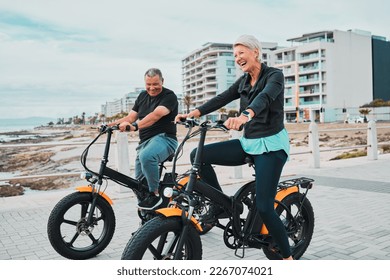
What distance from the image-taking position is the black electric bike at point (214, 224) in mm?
2561

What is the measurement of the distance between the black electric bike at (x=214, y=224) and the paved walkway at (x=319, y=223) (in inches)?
17.7

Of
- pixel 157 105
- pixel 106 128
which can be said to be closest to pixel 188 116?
pixel 106 128

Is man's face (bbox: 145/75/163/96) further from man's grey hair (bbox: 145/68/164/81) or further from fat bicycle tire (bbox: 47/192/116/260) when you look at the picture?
fat bicycle tire (bbox: 47/192/116/260)

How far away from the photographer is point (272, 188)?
9.72ft

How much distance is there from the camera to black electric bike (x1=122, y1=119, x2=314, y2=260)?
2561 millimetres

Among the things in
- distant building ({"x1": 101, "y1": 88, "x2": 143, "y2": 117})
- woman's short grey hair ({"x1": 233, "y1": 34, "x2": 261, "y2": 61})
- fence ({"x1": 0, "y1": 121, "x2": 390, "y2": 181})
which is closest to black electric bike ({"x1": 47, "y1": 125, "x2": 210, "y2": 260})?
woman's short grey hair ({"x1": 233, "y1": 34, "x2": 261, "y2": 61})

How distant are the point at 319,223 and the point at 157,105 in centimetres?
239

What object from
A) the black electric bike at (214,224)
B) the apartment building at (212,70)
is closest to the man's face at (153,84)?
the black electric bike at (214,224)

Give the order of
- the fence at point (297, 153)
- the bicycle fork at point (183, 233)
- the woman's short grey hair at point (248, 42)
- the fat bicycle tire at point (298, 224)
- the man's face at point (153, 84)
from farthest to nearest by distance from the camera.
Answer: the fence at point (297, 153), the man's face at point (153, 84), the fat bicycle tire at point (298, 224), the woman's short grey hair at point (248, 42), the bicycle fork at point (183, 233)

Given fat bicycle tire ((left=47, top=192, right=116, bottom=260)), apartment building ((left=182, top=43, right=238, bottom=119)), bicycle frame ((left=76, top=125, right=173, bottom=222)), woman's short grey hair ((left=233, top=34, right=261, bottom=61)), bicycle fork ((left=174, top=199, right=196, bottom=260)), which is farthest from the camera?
apartment building ((left=182, top=43, right=238, bottom=119))

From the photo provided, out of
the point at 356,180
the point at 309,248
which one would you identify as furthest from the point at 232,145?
the point at 356,180

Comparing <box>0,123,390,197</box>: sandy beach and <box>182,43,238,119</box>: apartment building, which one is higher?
<box>182,43,238,119</box>: apartment building

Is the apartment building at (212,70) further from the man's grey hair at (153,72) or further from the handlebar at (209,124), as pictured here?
the handlebar at (209,124)

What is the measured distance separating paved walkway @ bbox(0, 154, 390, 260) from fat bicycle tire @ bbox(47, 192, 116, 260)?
18 cm
